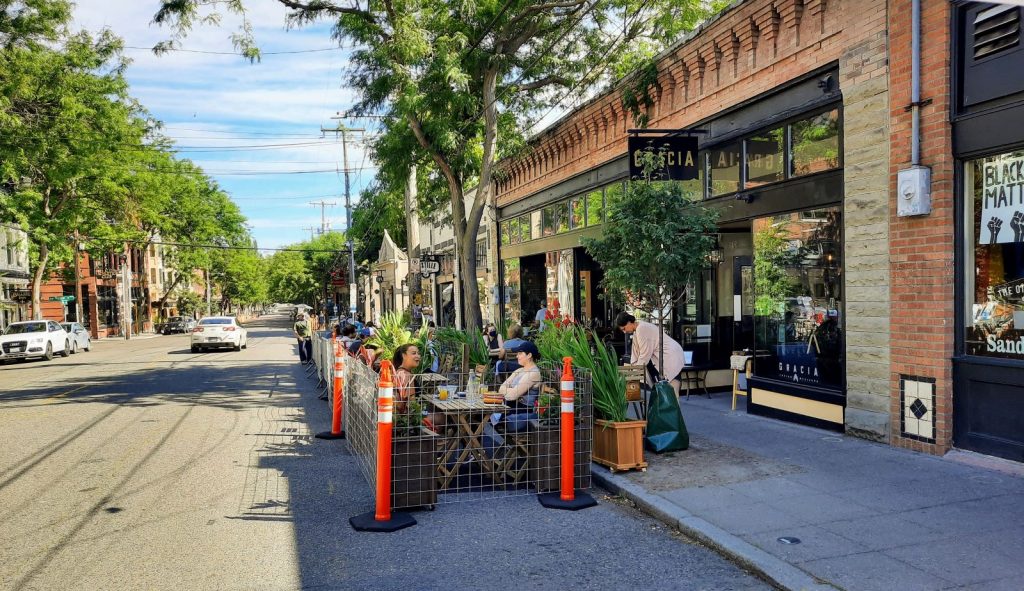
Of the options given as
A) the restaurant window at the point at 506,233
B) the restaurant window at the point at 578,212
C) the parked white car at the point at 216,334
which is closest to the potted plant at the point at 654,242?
the restaurant window at the point at 578,212

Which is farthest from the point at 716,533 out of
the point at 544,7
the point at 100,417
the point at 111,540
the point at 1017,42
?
the point at 544,7

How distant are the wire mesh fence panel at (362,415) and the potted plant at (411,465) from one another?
43 cm

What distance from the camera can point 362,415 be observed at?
7719 mm

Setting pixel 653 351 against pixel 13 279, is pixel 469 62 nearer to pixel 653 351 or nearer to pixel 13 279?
pixel 653 351

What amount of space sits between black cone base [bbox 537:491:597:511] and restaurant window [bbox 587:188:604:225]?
9.57m

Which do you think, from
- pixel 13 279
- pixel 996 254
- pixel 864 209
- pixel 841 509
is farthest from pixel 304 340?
pixel 13 279

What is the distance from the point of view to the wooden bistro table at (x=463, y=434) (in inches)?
260

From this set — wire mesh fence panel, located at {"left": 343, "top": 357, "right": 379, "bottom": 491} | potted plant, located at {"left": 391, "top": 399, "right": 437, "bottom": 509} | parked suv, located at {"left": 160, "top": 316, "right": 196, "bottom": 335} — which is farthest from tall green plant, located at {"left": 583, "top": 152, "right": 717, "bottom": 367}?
parked suv, located at {"left": 160, "top": 316, "right": 196, "bottom": 335}

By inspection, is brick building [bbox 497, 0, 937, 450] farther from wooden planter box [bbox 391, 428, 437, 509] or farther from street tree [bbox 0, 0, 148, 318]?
street tree [bbox 0, 0, 148, 318]

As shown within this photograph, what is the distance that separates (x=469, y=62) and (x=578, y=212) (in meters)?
4.36

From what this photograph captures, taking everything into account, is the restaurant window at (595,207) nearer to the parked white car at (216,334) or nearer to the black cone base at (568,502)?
the black cone base at (568,502)

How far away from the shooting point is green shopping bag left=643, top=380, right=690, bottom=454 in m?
7.88

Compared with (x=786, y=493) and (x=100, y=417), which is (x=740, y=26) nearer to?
(x=786, y=493)

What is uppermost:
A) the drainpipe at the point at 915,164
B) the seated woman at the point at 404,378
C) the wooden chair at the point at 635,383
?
the drainpipe at the point at 915,164
